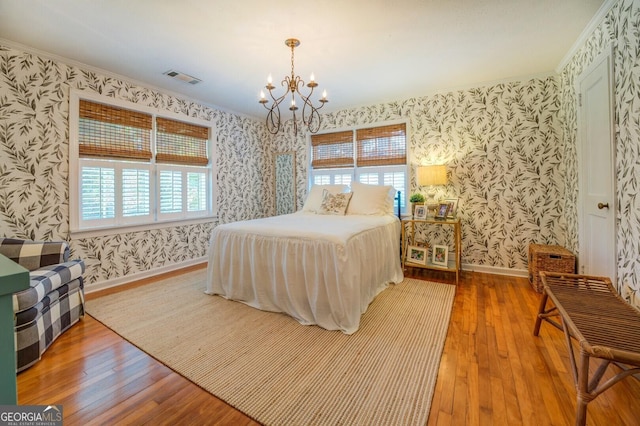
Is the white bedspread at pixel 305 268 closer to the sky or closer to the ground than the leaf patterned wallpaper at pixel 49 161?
closer to the ground

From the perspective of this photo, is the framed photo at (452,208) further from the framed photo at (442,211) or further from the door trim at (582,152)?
the door trim at (582,152)

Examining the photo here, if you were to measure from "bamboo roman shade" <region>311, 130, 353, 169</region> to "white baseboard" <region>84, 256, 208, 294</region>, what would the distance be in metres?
2.48

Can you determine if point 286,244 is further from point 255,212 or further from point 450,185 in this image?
point 255,212

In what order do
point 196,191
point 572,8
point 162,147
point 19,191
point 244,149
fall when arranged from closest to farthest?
point 572,8
point 19,191
point 162,147
point 196,191
point 244,149

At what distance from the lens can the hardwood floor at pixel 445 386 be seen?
1.32 m

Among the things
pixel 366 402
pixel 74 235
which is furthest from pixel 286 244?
pixel 74 235

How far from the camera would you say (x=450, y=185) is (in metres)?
3.71

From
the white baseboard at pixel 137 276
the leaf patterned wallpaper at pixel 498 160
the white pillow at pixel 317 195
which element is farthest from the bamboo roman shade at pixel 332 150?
the white baseboard at pixel 137 276

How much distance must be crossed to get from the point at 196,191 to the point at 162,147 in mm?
761

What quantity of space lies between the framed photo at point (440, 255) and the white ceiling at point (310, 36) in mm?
2081

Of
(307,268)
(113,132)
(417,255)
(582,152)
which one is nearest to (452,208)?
(417,255)

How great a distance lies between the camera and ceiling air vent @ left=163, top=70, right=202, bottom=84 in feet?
10.1

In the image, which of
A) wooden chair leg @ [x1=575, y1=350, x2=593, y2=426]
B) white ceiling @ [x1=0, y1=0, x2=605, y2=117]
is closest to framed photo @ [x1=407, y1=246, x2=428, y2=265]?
white ceiling @ [x1=0, y1=0, x2=605, y2=117]

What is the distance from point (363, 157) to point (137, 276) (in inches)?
138
